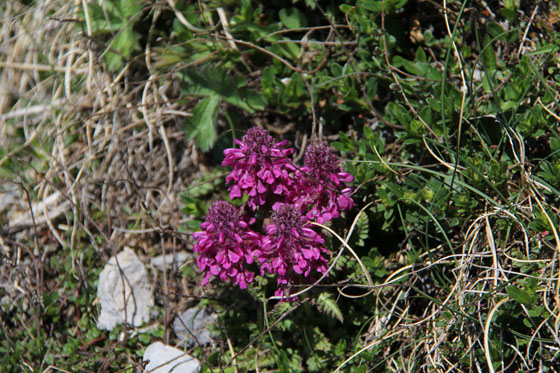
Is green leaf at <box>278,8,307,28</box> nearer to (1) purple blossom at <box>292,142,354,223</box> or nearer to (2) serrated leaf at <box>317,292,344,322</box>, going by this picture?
(1) purple blossom at <box>292,142,354,223</box>

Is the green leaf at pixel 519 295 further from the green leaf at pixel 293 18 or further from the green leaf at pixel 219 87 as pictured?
the green leaf at pixel 293 18

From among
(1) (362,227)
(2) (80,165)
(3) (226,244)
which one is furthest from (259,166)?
(2) (80,165)

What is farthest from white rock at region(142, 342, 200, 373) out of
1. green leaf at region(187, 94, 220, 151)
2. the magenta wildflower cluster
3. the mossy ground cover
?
green leaf at region(187, 94, 220, 151)

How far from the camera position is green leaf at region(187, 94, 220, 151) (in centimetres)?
308

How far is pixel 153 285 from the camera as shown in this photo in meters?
3.09

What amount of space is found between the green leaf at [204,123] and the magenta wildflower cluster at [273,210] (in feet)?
2.54

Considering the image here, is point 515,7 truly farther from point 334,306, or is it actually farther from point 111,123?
point 111,123

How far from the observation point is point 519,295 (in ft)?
6.49

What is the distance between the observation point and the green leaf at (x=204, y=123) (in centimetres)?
308

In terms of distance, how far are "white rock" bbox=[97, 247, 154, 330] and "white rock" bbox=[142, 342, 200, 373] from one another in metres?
0.31

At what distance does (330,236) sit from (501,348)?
0.84m

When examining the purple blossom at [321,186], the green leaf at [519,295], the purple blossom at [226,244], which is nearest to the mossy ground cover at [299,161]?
the green leaf at [519,295]

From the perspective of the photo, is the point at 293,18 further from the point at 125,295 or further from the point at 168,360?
the point at 168,360

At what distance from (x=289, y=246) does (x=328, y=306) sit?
389mm
